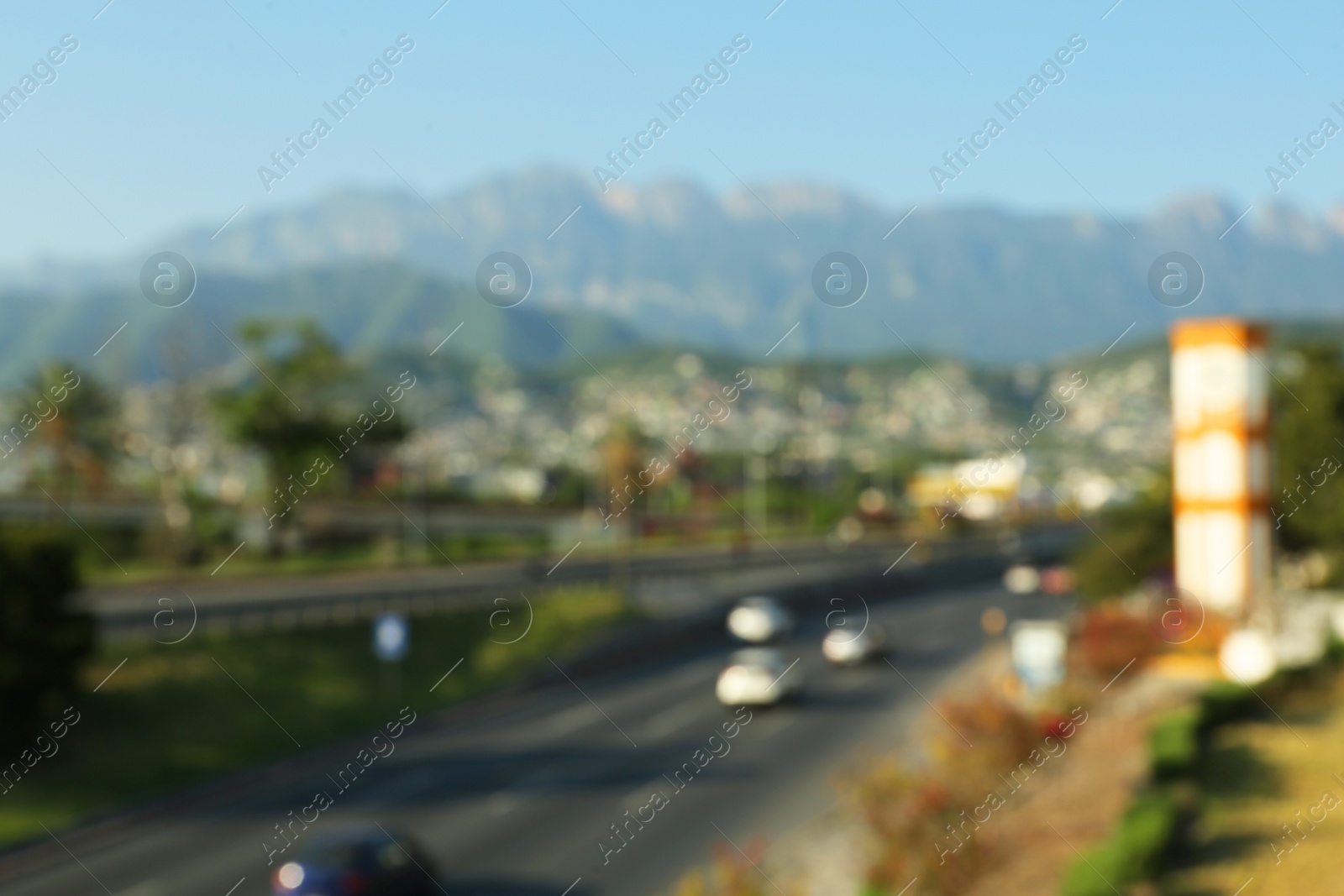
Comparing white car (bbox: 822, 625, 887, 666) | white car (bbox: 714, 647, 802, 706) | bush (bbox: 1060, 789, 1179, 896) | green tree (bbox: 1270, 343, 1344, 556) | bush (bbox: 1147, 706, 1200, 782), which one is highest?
green tree (bbox: 1270, 343, 1344, 556)

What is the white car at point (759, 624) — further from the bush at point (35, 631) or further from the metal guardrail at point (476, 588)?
the bush at point (35, 631)

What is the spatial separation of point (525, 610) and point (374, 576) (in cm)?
1056

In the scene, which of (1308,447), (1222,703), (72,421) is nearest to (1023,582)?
→ (1308,447)

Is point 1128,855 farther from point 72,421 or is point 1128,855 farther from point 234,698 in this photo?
point 72,421

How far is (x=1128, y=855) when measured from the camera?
1162 centimetres

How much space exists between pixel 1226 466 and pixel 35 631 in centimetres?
3344

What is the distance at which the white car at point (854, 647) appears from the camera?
3734 cm

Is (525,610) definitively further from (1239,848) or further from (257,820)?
(1239,848)

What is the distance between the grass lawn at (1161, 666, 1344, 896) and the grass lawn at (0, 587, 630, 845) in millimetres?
17365

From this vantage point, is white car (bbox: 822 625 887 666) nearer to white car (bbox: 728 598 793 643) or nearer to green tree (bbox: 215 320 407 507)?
white car (bbox: 728 598 793 643)

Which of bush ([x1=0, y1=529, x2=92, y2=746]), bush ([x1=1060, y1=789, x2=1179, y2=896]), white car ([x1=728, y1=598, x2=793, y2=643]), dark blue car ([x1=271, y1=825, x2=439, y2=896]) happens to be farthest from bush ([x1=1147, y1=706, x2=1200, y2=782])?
white car ([x1=728, y1=598, x2=793, y2=643])

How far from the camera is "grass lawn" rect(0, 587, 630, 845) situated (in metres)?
20.8

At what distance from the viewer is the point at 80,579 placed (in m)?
24.0

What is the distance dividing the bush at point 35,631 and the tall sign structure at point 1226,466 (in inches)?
1237
